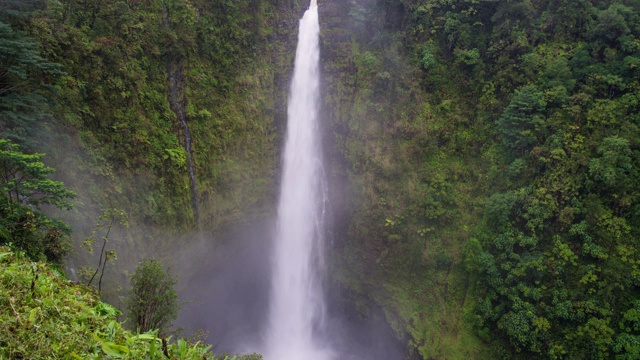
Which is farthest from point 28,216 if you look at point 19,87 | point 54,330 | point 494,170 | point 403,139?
point 494,170

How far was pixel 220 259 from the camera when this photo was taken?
64.5ft

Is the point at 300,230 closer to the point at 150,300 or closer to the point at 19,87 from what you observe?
the point at 150,300

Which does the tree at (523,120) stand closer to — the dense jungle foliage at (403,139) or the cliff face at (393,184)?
the dense jungle foliage at (403,139)

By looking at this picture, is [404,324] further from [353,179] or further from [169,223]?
[169,223]

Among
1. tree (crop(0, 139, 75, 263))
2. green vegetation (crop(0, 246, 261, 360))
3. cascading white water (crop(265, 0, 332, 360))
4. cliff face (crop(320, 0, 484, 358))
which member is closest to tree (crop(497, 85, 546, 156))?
cliff face (crop(320, 0, 484, 358))

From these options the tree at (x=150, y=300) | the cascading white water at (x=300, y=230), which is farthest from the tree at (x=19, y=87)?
the cascading white water at (x=300, y=230)

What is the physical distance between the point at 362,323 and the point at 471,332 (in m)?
5.73

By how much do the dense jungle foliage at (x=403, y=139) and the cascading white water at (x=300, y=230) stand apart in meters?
0.87

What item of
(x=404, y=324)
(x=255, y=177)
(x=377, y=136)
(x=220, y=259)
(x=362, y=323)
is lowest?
(x=362, y=323)

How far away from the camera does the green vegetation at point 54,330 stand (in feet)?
9.72

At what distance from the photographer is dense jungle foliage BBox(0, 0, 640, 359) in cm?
1312

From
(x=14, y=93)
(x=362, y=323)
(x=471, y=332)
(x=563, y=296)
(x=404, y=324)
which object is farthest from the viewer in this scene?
(x=362, y=323)

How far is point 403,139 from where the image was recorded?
63.9ft

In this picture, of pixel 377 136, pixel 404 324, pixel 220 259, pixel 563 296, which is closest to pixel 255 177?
pixel 220 259
